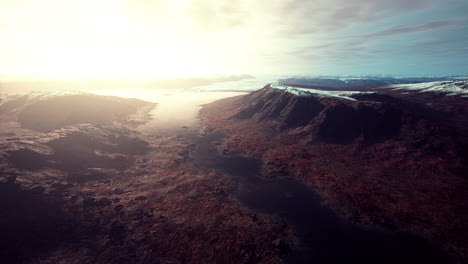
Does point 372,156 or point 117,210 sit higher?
point 372,156

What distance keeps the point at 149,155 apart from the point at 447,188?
39.9 metres

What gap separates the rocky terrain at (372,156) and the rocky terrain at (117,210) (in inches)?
367

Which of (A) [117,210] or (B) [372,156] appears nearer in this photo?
(A) [117,210]

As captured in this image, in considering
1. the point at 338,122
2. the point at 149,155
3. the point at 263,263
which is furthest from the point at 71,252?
the point at 338,122

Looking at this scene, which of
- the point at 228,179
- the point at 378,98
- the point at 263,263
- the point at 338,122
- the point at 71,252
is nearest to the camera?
the point at 263,263

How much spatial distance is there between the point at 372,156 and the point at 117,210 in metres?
34.6

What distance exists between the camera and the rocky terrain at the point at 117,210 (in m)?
15.9

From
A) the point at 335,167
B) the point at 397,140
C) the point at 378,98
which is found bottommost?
the point at 335,167

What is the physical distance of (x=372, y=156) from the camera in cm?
3231

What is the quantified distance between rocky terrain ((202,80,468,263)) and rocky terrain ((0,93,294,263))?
9.31m

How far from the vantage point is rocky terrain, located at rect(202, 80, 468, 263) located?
768 inches

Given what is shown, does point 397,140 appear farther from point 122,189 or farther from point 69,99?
point 69,99

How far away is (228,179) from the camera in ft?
90.3

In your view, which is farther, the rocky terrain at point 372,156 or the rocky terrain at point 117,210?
the rocky terrain at point 372,156
